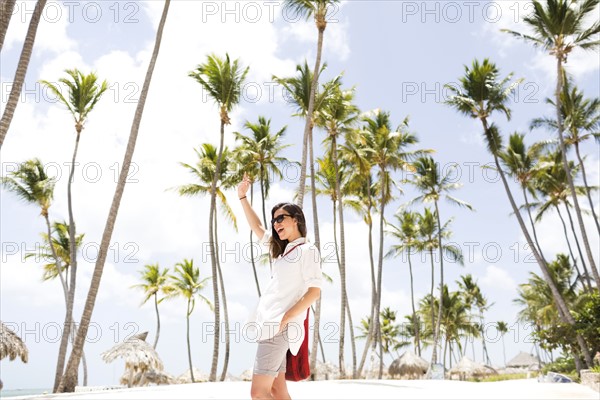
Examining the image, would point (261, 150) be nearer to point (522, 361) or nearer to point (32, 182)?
point (32, 182)

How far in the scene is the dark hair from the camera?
334 centimetres

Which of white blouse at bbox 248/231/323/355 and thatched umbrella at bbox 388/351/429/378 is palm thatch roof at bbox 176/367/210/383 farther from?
white blouse at bbox 248/231/323/355

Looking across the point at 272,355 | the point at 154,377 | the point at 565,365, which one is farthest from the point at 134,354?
the point at 565,365

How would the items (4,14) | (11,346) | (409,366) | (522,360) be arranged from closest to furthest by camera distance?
1. (4,14)
2. (11,346)
3. (409,366)
4. (522,360)

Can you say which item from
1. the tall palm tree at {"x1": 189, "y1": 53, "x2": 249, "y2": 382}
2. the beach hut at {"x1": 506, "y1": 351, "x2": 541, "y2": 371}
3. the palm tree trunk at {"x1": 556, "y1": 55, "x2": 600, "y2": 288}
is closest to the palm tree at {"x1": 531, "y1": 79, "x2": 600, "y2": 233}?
the palm tree trunk at {"x1": 556, "y1": 55, "x2": 600, "y2": 288}

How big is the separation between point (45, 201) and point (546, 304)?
114 ft

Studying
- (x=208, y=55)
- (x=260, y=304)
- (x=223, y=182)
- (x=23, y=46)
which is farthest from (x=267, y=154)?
(x=260, y=304)

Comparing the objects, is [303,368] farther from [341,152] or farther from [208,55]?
[341,152]

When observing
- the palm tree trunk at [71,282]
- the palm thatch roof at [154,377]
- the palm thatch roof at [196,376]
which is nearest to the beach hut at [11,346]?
the palm tree trunk at [71,282]

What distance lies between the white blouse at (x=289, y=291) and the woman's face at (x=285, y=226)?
0.17 meters

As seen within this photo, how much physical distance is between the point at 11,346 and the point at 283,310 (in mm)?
12936

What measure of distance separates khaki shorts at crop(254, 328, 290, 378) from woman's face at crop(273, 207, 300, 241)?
62 centimetres

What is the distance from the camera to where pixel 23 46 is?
34.0ft

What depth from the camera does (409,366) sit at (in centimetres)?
2866
